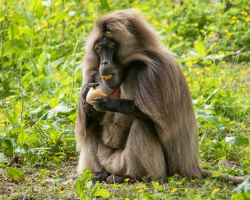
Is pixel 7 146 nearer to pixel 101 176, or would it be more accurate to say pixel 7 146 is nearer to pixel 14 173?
pixel 14 173

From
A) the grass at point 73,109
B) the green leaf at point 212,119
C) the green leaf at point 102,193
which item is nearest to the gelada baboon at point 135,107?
the grass at point 73,109

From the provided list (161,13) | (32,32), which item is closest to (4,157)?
(32,32)

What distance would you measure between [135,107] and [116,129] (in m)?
0.43

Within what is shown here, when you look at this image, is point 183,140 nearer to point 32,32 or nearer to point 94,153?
point 94,153

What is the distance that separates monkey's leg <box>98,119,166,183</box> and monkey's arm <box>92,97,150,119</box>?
0.40 ft

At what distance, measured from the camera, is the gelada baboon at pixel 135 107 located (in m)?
4.92

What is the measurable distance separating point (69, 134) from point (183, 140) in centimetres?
150

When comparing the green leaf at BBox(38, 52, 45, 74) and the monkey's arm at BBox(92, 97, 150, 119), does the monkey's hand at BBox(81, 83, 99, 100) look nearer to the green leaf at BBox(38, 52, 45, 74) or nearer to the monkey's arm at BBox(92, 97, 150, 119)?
the monkey's arm at BBox(92, 97, 150, 119)

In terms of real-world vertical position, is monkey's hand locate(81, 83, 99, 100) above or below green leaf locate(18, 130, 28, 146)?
above

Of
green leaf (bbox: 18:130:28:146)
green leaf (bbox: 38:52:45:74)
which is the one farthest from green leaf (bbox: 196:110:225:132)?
green leaf (bbox: 38:52:45:74)

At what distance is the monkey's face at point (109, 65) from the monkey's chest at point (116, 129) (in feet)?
1.12

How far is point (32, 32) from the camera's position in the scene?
8023 mm

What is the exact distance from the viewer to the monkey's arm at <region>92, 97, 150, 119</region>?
16.1 ft

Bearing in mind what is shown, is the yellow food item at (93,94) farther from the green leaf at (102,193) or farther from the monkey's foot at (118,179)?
the green leaf at (102,193)
